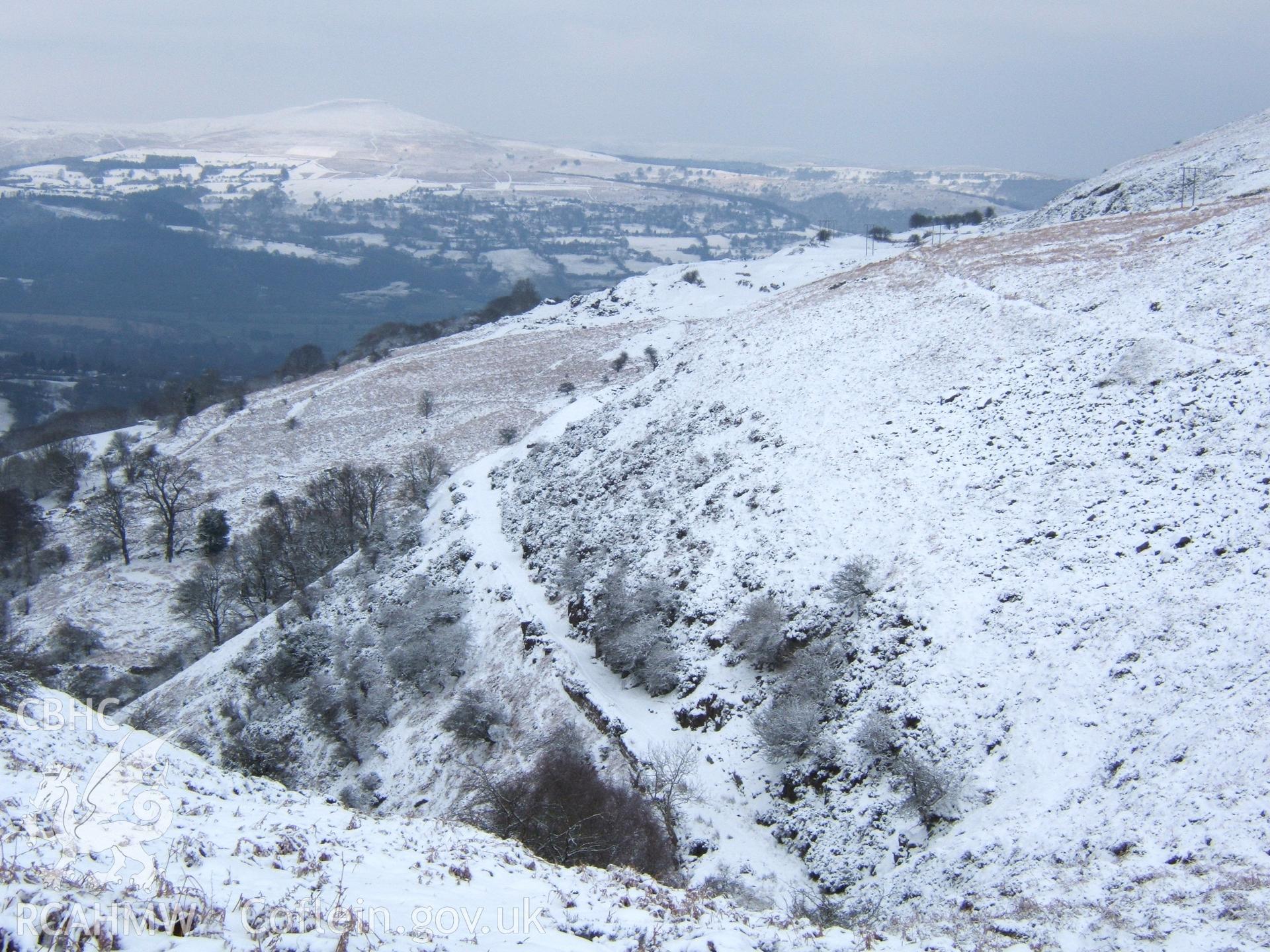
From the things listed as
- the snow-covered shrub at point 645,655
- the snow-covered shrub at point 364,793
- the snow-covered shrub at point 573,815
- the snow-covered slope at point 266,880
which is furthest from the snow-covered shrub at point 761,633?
the snow-covered shrub at point 364,793

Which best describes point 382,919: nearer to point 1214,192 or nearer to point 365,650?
point 365,650

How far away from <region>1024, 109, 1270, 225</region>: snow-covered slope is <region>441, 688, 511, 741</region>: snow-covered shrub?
49.4 metres

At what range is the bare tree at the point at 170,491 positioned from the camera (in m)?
56.4

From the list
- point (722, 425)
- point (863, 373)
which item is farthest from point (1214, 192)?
point (722, 425)

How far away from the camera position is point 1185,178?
184ft

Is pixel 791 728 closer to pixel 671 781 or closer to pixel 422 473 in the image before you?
pixel 671 781

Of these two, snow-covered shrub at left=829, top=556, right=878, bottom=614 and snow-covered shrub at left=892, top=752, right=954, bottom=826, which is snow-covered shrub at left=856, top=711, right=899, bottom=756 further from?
snow-covered shrub at left=829, top=556, right=878, bottom=614

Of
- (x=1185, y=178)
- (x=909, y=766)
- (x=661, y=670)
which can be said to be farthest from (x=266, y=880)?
(x=1185, y=178)

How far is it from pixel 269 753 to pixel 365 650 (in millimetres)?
6388

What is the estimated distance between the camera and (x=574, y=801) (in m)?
21.8

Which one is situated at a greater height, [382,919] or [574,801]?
[382,919]

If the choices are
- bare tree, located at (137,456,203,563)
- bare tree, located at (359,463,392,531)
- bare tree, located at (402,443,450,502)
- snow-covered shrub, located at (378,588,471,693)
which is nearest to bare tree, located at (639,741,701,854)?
snow-covered shrub, located at (378,588,471,693)

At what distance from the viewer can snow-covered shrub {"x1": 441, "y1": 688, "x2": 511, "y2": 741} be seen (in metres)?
27.2

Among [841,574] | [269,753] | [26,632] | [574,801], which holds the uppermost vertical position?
[841,574]
